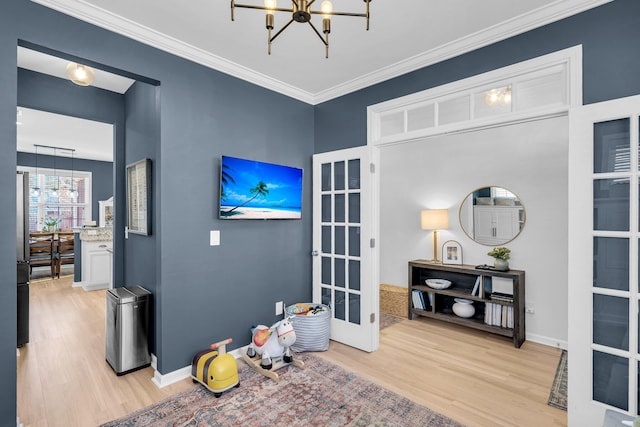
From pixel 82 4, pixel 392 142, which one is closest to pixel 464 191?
pixel 392 142

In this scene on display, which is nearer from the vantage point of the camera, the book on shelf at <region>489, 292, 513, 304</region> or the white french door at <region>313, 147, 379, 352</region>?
the white french door at <region>313, 147, 379, 352</region>

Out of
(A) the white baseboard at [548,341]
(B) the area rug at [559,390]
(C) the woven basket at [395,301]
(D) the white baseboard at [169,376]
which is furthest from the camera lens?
(C) the woven basket at [395,301]

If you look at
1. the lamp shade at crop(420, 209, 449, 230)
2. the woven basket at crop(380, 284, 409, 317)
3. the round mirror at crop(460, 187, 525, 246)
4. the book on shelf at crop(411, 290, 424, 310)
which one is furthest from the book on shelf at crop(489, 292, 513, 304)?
the woven basket at crop(380, 284, 409, 317)

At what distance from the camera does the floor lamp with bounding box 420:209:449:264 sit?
13.7ft

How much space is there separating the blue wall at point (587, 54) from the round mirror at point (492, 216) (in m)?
1.83

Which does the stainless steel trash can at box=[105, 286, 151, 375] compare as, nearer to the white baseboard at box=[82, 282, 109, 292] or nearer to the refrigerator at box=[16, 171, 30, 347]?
the refrigerator at box=[16, 171, 30, 347]

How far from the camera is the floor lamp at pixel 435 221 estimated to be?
13.7 ft

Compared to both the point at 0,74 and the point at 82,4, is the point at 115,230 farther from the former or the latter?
the point at 82,4

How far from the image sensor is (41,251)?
6.67 m

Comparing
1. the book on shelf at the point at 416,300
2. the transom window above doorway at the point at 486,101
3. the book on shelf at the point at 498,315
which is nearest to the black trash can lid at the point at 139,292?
the transom window above doorway at the point at 486,101

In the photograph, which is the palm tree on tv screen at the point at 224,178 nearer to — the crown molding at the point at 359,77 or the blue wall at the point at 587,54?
the crown molding at the point at 359,77

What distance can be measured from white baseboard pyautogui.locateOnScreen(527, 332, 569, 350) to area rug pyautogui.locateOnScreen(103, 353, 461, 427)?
79.7 inches

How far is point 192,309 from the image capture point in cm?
270

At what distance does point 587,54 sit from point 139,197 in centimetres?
374
